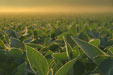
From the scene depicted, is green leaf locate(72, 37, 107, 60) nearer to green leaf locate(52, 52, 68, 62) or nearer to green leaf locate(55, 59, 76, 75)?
green leaf locate(52, 52, 68, 62)

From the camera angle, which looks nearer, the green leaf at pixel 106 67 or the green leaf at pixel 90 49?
the green leaf at pixel 106 67

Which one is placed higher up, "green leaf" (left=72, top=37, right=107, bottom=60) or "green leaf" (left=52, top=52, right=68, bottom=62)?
"green leaf" (left=72, top=37, right=107, bottom=60)

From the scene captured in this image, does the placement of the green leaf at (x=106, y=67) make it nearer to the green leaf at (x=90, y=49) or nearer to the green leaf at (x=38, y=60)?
the green leaf at (x=90, y=49)

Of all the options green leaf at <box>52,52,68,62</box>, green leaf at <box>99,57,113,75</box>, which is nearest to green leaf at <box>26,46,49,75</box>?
green leaf at <box>52,52,68,62</box>

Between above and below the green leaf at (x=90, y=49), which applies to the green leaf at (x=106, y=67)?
below

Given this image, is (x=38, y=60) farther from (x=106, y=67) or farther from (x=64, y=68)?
(x=106, y=67)

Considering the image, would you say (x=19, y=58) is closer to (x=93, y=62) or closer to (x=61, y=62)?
(x=61, y=62)

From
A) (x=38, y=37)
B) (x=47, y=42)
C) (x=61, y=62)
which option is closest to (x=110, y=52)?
(x=61, y=62)

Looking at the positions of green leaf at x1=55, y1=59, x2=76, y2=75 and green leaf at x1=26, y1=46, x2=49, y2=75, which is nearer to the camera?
green leaf at x1=55, y1=59, x2=76, y2=75

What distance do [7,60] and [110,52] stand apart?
55cm

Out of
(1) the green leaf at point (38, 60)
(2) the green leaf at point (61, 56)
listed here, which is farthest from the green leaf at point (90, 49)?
(1) the green leaf at point (38, 60)

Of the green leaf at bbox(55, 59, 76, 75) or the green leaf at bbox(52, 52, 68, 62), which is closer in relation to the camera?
the green leaf at bbox(55, 59, 76, 75)

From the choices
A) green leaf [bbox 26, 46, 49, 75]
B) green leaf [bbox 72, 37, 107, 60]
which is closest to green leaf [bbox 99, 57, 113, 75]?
green leaf [bbox 72, 37, 107, 60]

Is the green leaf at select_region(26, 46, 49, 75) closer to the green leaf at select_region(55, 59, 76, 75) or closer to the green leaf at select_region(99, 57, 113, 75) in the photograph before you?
the green leaf at select_region(55, 59, 76, 75)
